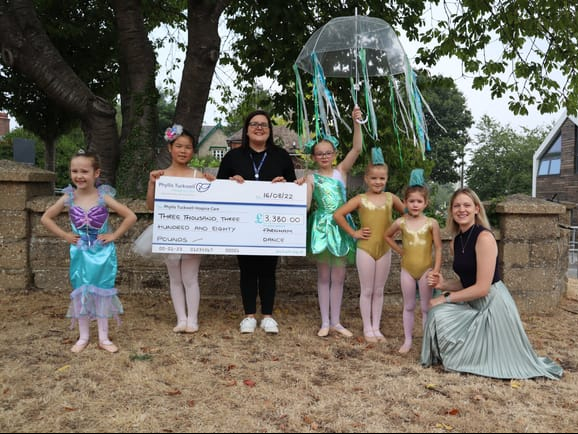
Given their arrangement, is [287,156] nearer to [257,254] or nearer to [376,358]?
[257,254]

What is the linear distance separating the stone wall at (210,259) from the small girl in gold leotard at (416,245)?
1.50 metres

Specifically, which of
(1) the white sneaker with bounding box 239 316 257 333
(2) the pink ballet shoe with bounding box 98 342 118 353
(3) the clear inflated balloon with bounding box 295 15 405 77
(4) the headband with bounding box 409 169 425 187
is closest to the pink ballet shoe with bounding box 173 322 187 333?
(1) the white sneaker with bounding box 239 316 257 333

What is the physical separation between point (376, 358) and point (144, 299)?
2.80 metres

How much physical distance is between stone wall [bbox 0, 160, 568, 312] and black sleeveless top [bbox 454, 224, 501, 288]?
1.66 meters

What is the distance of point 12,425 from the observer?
2.62 m

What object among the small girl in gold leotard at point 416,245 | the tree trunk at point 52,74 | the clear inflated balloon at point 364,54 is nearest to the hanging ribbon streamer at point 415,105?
the clear inflated balloon at point 364,54

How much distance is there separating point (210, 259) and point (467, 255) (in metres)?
2.92

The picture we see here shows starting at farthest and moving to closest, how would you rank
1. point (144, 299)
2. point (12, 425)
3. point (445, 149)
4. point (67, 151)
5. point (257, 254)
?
point (445, 149) → point (67, 151) → point (144, 299) → point (257, 254) → point (12, 425)

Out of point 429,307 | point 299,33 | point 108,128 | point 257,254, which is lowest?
point 429,307

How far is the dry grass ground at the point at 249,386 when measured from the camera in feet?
8.94

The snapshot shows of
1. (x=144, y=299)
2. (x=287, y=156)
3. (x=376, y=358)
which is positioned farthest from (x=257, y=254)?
(x=144, y=299)

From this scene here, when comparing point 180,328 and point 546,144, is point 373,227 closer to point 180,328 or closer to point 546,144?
point 180,328

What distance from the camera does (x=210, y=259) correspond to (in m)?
5.61

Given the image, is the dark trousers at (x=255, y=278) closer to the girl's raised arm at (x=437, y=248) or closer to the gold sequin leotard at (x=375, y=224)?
the gold sequin leotard at (x=375, y=224)
